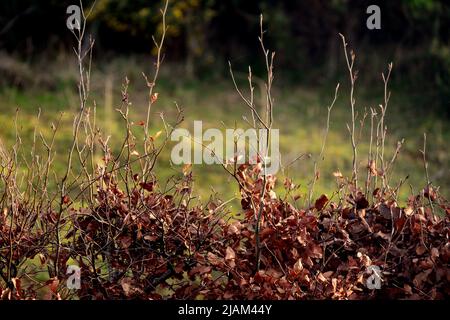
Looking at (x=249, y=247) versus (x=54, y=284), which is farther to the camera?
(x=249, y=247)

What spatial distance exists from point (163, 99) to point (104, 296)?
11.8m

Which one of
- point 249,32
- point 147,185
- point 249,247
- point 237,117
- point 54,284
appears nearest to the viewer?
point 54,284

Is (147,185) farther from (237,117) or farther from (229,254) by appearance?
(237,117)

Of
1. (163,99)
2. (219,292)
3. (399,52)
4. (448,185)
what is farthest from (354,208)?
(399,52)

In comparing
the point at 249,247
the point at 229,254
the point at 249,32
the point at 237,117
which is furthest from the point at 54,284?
the point at 249,32

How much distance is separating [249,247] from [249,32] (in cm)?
1482

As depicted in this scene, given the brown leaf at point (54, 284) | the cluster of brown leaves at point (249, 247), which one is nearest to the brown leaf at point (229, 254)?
the cluster of brown leaves at point (249, 247)

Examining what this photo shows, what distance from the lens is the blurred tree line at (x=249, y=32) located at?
54.8ft

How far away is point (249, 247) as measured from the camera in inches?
175

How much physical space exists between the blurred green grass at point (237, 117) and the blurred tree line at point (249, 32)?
0.61 m

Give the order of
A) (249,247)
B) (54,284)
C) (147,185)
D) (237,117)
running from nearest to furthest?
(54,284), (249,247), (147,185), (237,117)

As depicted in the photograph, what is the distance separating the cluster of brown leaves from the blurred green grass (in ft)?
22.4

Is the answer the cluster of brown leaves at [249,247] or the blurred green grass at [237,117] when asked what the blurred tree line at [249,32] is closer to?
the blurred green grass at [237,117]

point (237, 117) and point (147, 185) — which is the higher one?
point (237, 117)
